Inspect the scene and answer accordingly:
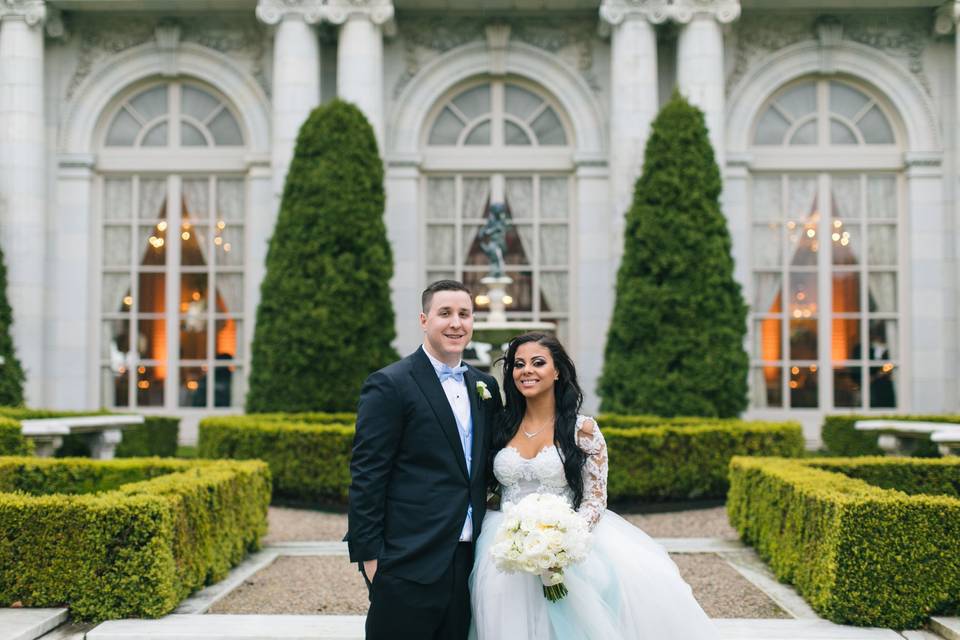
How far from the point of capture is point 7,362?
1396cm

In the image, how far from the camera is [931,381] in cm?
1529

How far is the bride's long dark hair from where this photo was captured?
14.6 ft

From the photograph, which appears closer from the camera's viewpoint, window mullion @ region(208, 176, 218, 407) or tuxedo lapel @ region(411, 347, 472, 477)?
tuxedo lapel @ region(411, 347, 472, 477)

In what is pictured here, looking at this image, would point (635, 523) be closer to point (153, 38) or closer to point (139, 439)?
point (139, 439)

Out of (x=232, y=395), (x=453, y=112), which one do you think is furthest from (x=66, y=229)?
(x=453, y=112)

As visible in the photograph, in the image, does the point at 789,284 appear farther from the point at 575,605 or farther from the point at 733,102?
the point at 575,605

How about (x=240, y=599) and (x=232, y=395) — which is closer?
(x=240, y=599)

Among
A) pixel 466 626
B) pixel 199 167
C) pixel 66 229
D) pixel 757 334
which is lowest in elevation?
pixel 466 626

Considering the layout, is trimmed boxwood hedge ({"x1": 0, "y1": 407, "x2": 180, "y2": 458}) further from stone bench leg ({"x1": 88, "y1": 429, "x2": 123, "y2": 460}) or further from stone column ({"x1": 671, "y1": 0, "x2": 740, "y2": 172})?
stone column ({"x1": 671, "y1": 0, "x2": 740, "y2": 172})

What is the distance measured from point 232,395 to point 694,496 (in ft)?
26.0

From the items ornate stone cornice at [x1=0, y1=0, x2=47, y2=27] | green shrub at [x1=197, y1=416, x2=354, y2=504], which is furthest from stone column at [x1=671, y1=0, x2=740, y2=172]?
ornate stone cornice at [x1=0, y1=0, x2=47, y2=27]

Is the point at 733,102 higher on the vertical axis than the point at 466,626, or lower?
higher

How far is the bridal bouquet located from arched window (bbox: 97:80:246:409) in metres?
Answer: 12.4

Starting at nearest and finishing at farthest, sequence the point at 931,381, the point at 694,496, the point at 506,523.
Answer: the point at 506,523 → the point at 694,496 → the point at 931,381
